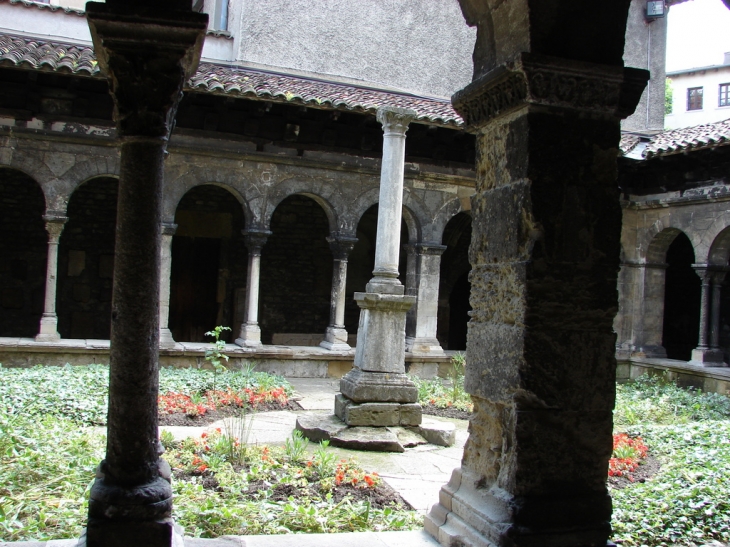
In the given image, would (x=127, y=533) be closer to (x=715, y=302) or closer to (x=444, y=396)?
(x=444, y=396)

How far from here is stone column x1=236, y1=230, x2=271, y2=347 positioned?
10312 mm

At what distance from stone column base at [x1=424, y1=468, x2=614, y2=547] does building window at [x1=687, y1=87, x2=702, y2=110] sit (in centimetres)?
3883

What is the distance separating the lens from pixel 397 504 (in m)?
4.34

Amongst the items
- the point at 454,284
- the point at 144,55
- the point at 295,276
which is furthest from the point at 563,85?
the point at 454,284

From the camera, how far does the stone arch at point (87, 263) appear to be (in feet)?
40.4

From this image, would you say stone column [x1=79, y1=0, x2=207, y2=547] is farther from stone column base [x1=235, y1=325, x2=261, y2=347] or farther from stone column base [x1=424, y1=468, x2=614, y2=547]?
stone column base [x1=235, y1=325, x2=261, y2=347]

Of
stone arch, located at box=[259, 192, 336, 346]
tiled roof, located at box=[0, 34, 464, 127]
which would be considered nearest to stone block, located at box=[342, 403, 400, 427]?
tiled roof, located at box=[0, 34, 464, 127]

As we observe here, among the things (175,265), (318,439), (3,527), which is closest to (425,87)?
(175,265)

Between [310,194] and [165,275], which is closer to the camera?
[165,275]

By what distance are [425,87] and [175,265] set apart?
19.7 feet

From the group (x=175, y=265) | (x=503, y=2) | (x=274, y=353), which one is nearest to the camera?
(x=503, y=2)

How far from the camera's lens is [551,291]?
2633mm

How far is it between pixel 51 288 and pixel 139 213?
7717 mm

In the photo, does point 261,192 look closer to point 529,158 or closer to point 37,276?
point 37,276
